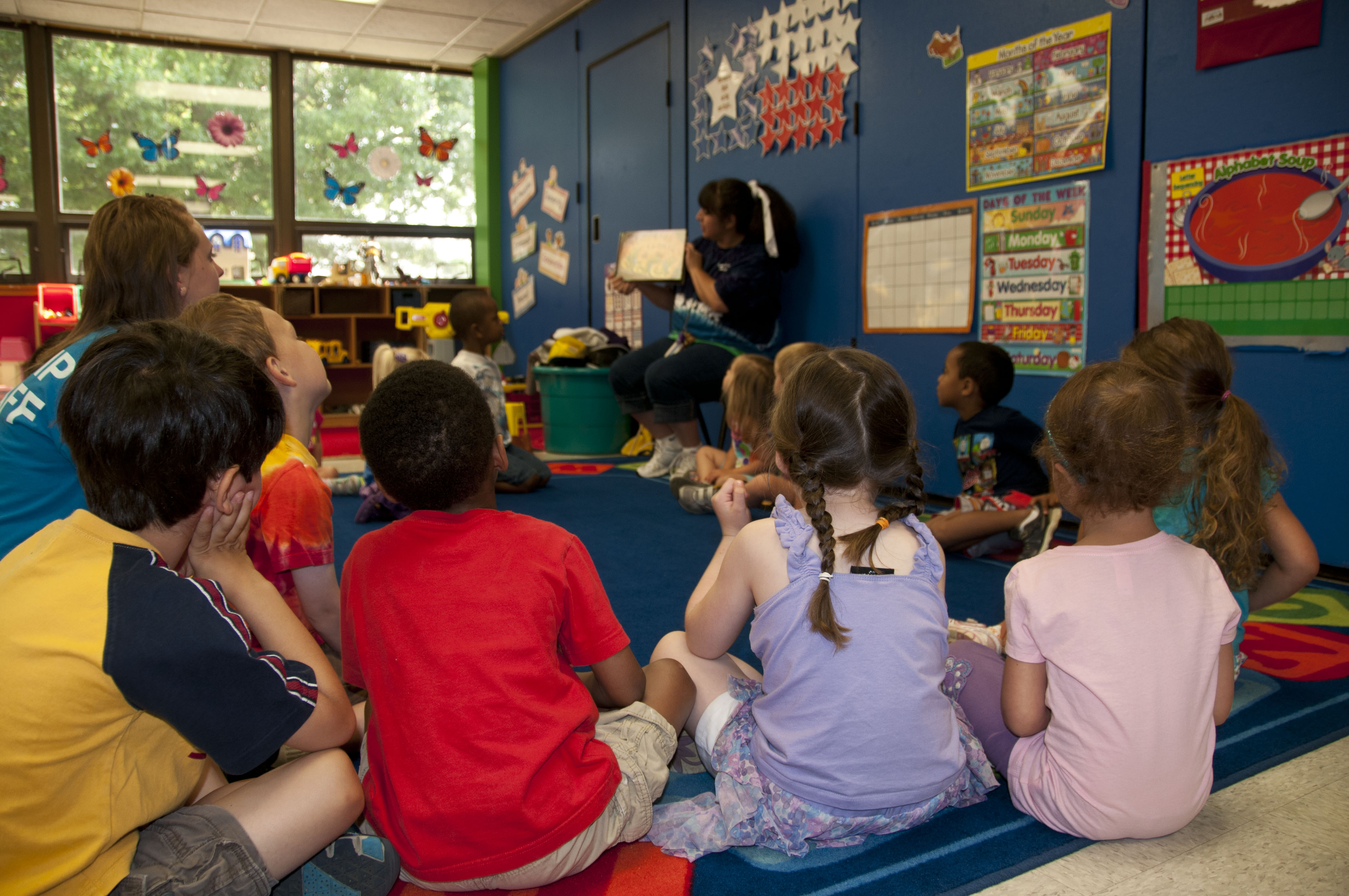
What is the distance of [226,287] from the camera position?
5957 mm

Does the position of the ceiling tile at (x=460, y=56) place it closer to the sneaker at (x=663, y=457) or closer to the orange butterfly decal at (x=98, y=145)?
the orange butterfly decal at (x=98, y=145)

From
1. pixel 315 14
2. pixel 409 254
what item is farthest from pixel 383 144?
pixel 315 14

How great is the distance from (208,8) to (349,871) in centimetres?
609

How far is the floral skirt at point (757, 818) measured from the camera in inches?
43.5

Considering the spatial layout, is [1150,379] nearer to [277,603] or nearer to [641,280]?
[277,603]

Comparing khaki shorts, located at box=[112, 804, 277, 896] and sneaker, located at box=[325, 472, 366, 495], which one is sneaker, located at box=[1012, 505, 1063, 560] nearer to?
khaki shorts, located at box=[112, 804, 277, 896]

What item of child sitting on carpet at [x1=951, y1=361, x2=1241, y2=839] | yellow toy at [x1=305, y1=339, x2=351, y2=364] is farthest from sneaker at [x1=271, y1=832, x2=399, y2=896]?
yellow toy at [x1=305, y1=339, x2=351, y2=364]

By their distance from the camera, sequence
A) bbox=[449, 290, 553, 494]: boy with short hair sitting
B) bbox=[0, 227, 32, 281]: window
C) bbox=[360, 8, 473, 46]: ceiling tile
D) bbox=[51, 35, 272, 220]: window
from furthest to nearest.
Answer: bbox=[51, 35, 272, 220]: window
bbox=[0, 227, 32, 281]: window
bbox=[360, 8, 473, 46]: ceiling tile
bbox=[449, 290, 553, 494]: boy with short hair sitting

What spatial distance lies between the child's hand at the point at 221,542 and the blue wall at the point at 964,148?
901 mm

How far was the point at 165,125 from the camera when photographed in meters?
6.20

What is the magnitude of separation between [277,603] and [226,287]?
5635mm

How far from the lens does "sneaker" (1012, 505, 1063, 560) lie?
2393 mm

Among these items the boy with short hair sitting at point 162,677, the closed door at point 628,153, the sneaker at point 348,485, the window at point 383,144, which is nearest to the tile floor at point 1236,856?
the boy with short hair sitting at point 162,677

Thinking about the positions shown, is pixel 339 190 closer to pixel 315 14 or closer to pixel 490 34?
pixel 315 14
